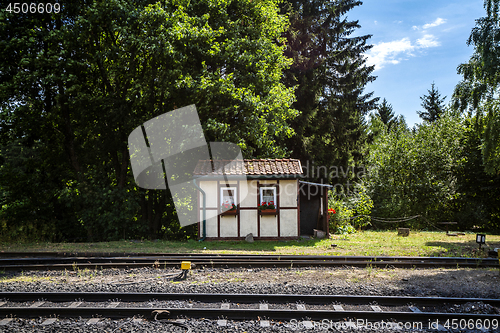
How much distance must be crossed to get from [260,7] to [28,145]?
14.7m

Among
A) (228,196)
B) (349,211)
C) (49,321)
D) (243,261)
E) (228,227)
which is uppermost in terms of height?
(228,196)

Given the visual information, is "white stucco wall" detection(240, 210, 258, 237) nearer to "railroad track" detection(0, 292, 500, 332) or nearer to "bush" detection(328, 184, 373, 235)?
"bush" detection(328, 184, 373, 235)

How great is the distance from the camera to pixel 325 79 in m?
24.8

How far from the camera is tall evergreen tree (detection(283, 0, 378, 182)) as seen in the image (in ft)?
77.7

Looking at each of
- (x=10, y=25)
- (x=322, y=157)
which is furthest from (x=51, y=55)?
(x=322, y=157)

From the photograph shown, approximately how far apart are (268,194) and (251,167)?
1.50 meters

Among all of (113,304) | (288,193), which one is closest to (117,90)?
(288,193)

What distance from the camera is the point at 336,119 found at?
25375 mm

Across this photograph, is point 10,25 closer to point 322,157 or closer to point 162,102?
point 162,102

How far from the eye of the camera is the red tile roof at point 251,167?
47.8 feet

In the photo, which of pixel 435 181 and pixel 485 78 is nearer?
pixel 485 78

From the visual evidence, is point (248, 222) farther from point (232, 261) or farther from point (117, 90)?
point (117, 90)

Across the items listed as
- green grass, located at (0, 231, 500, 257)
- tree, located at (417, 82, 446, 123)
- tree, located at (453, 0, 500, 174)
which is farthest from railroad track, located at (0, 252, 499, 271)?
tree, located at (417, 82, 446, 123)

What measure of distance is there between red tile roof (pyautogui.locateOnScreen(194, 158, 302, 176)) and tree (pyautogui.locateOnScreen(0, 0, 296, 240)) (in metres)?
1.50
